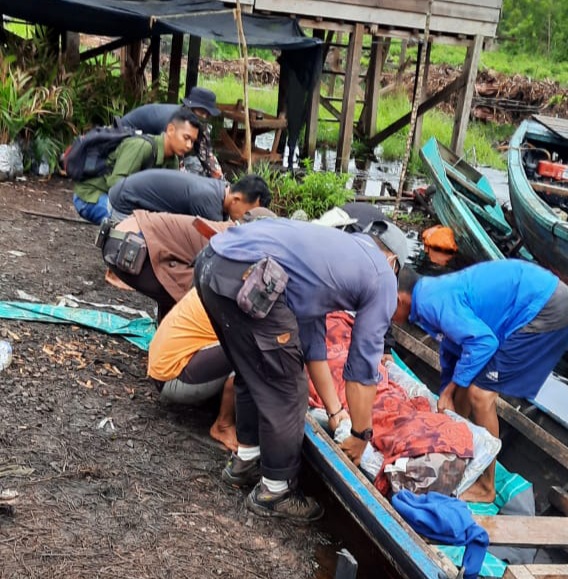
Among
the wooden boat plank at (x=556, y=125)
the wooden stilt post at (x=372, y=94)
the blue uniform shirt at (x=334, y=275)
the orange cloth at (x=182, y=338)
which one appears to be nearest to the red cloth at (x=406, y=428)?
the blue uniform shirt at (x=334, y=275)

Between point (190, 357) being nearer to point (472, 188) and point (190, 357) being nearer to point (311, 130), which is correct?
point (472, 188)

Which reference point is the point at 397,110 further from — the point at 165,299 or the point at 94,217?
the point at 165,299

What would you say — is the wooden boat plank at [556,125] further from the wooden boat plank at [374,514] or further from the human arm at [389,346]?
the wooden boat plank at [374,514]

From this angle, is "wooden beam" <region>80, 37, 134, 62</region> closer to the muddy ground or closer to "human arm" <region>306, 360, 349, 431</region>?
the muddy ground

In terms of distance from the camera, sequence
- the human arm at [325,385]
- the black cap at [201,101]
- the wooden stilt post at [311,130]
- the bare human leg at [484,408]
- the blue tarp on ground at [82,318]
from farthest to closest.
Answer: the wooden stilt post at [311,130] → the black cap at [201,101] → the blue tarp on ground at [82,318] → the bare human leg at [484,408] → the human arm at [325,385]

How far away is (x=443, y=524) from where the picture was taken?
2947mm

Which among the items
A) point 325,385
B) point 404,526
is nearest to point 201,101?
point 325,385

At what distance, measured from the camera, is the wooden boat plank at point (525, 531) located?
2920 mm

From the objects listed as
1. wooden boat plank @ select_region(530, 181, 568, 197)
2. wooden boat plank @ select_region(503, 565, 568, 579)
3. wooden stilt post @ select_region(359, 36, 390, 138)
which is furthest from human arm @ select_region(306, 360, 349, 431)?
wooden stilt post @ select_region(359, 36, 390, 138)

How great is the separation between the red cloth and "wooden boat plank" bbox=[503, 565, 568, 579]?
0.84 meters

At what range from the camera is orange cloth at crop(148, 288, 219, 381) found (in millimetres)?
3629

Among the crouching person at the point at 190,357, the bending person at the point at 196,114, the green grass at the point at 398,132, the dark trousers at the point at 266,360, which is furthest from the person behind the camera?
the green grass at the point at 398,132

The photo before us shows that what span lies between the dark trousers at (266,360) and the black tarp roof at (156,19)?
597cm

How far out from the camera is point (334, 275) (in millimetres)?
2834
